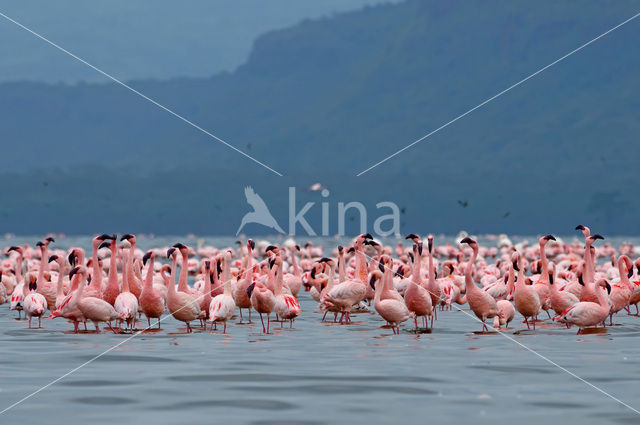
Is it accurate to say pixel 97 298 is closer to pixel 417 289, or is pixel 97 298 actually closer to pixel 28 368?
pixel 28 368

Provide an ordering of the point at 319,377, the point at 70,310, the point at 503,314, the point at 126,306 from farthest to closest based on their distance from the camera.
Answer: the point at 503,314
the point at 126,306
the point at 70,310
the point at 319,377

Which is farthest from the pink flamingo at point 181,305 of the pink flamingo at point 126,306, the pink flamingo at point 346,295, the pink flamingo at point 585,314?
the pink flamingo at point 585,314

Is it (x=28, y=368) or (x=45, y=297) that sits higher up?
(x=45, y=297)

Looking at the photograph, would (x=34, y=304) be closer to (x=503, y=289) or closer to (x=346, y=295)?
(x=346, y=295)

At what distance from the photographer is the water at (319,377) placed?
1291 cm

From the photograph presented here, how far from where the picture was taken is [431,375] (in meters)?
16.1

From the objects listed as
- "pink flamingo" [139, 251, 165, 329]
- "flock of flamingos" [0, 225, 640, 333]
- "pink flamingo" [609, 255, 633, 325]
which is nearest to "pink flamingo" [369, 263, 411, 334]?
"flock of flamingos" [0, 225, 640, 333]

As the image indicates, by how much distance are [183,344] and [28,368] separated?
13.6ft

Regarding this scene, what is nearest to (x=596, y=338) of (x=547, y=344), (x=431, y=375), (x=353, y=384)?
(x=547, y=344)

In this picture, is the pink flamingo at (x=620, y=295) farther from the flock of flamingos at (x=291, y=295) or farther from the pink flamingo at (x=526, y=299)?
the pink flamingo at (x=526, y=299)

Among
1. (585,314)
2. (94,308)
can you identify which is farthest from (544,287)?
(94,308)

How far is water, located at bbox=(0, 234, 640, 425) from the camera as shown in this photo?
12.9 m

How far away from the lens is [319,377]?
52.0ft

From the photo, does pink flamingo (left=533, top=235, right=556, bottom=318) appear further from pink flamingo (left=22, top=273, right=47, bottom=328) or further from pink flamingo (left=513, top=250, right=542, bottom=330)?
pink flamingo (left=22, top=273, right=47, bottom=328)
